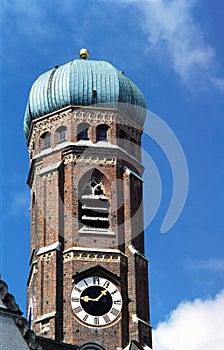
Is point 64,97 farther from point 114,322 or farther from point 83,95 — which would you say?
point 114,322

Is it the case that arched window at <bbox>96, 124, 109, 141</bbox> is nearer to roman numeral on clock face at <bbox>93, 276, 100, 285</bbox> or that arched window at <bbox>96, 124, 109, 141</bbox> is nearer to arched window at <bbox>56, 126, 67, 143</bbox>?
arched window at <bbox>56, 126, 67, 143</bbox>

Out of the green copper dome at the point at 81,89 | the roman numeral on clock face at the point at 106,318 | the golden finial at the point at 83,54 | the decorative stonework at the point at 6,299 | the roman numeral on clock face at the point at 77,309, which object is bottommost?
the decorative stonework at the point at 6,299

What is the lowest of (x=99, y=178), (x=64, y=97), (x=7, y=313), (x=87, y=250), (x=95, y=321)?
(x=7, y=313)

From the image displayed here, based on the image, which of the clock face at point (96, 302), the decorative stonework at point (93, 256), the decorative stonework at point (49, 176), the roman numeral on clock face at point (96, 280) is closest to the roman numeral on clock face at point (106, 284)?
the clock face at point (96, 302)

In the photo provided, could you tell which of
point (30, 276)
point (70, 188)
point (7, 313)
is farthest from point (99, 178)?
point (7, 313)

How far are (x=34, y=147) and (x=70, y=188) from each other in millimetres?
3031

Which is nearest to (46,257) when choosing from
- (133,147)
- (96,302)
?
(96,302)

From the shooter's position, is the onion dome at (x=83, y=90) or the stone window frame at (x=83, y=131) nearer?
the stone window frame at (x=83, y=131)

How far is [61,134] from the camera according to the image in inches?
1810

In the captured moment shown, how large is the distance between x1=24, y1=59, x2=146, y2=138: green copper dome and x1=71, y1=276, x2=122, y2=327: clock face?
7123 mm

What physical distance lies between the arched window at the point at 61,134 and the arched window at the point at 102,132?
3.90 ft

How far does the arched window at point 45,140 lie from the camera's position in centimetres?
4603

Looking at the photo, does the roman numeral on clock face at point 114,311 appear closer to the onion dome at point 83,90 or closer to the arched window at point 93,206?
the arched window at point 93,206

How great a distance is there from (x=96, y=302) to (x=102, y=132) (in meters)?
7.01
